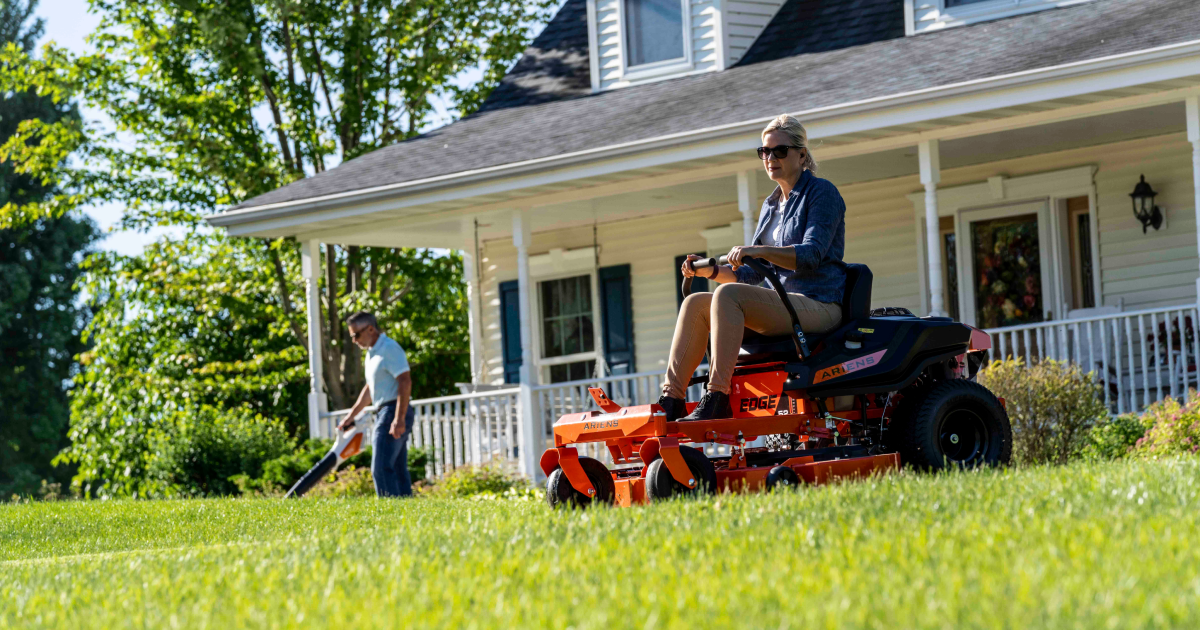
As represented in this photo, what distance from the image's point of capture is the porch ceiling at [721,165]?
35.8 ft

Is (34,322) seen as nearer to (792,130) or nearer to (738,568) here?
(792,130)

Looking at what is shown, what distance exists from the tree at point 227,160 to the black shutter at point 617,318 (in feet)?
15.8

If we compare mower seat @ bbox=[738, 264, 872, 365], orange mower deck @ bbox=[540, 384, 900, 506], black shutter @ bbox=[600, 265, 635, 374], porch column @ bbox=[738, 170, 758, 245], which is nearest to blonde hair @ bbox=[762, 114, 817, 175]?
mower seat @ bbox=[738, 264, 872, 365]

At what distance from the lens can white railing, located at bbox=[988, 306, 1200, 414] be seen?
1047cm

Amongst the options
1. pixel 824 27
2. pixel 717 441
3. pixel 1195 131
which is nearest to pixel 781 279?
pixel 717 441

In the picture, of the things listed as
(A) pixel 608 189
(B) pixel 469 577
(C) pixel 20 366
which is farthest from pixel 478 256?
(C) pixel 20 366

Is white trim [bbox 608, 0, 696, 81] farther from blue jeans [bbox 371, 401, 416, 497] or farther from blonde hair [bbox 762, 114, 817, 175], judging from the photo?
blonde hair [bbox 762, 114, 817, 175]

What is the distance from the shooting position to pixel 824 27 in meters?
14.6

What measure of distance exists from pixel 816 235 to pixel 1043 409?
3918 mm

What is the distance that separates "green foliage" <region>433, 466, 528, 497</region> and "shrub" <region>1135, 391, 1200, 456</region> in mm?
5720

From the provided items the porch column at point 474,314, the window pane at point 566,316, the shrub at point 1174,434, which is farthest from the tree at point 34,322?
the shrub at point 1174,434

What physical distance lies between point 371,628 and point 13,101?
38.1 meters

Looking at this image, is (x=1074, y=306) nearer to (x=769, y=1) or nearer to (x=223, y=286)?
(x=769, y=1)

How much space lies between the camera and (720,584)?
359cm
